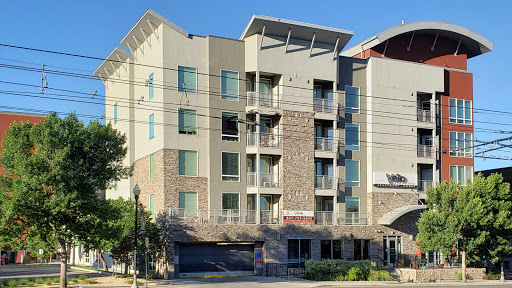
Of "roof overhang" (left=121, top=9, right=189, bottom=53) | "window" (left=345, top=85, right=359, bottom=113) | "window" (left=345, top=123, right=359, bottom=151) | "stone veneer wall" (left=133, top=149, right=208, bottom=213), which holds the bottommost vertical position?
"stone veneer wall" (left=133, top=149, right=208, bottom=213)

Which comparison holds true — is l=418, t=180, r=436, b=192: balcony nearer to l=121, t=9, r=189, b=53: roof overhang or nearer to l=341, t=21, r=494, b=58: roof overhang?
l=341, t=21, r=494, b=58: roof overhang

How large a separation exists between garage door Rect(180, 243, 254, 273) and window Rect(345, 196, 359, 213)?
856cm

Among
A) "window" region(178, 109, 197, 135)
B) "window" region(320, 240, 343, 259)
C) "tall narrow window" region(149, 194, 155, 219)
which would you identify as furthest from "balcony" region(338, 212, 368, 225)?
"tall narrow window" region(149, 194, 155, 219)

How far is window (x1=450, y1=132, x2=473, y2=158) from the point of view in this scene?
50156 mm

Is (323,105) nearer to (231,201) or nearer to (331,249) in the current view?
(231,201)

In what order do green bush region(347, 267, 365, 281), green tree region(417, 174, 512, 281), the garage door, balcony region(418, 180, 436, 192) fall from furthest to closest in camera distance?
balcony region(418, 180, 436, 192)
green tree region(417, 174, 512, 281)
the garage door
green bush region(347, 267, 365, 281)

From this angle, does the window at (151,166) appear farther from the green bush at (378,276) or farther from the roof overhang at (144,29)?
the green bush at (378,276)

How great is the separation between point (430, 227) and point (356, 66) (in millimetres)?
14026

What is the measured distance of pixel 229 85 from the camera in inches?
1684

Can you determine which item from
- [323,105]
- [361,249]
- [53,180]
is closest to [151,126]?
[323,105]

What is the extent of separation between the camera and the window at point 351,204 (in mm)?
46156

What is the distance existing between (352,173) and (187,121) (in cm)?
1381

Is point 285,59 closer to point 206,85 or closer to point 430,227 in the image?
point 206,85

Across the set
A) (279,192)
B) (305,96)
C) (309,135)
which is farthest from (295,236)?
(305,96)
